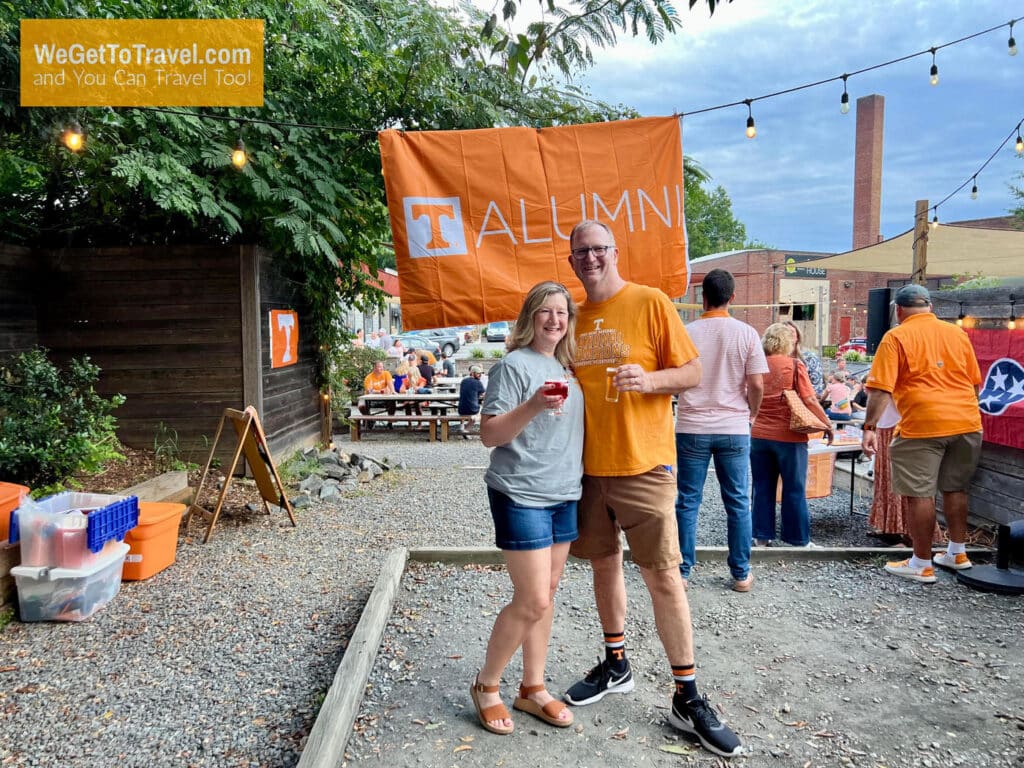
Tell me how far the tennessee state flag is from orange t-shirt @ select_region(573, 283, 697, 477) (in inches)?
144

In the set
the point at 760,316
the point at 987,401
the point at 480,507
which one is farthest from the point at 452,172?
the point at 760,316

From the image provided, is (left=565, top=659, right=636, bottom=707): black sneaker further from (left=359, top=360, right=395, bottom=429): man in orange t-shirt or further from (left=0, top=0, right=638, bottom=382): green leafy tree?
(left=359, top=360, right=395, bottom=429): man in orange t-shirt

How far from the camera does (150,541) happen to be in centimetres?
444

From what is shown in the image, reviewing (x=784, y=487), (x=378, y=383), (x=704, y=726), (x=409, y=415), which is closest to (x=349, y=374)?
(x=378, y=383)

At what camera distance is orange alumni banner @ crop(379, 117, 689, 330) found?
4348 millimetres

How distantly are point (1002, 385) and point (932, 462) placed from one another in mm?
1320

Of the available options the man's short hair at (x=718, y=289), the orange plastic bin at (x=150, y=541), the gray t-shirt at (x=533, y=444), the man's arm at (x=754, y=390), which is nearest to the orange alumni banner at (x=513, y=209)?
the man's short hair at (x=718, y=289)

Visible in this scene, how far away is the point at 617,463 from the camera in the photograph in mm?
2432

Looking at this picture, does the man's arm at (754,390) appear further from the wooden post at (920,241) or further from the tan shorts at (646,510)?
the wooden post at (920,241)

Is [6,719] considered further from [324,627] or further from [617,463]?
[617,463]

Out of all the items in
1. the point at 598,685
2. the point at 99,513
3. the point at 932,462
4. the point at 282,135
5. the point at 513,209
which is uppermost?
the point at 282,135

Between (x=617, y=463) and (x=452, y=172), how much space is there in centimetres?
272

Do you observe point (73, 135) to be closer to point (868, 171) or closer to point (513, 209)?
point (513, 209)

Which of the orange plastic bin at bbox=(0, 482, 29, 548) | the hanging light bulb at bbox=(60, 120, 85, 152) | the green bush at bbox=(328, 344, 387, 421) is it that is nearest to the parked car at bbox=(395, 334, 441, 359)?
the green bush at bbox=(328, 344, 387, 421)
